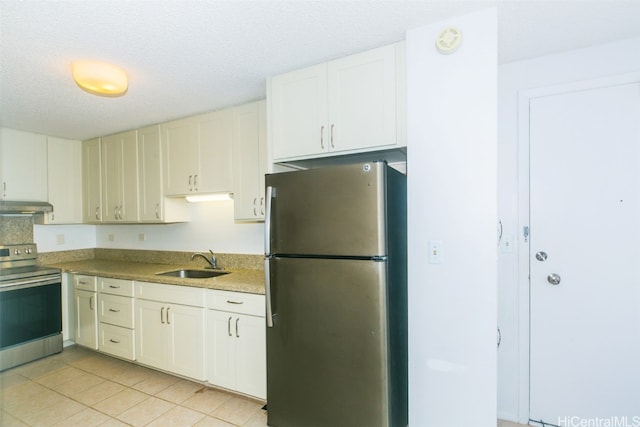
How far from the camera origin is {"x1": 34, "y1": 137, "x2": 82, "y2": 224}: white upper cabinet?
3.51m

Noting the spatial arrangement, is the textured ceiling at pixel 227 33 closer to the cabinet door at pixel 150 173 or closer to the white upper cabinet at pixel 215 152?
the white upper cabinet at pixel 215 152

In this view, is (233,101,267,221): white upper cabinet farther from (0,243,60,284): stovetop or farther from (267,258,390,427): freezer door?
(0,243,60,284): stovetop

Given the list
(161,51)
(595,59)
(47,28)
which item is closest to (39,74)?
(47,28)

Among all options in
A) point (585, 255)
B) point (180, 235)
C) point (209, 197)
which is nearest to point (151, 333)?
point (180, 235)

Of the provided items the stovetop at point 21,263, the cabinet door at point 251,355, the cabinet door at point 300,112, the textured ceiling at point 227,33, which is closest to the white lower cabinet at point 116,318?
the stovetop at point 21,263

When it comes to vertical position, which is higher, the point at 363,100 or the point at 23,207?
the point at 363,100

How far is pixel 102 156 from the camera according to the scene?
3.58 meters

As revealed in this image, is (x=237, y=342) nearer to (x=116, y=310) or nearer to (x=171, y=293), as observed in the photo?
(x=171, y=293)

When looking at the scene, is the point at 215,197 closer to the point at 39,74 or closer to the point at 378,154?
the point at 39,74

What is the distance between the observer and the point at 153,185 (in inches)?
125

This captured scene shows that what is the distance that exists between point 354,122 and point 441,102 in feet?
1.65

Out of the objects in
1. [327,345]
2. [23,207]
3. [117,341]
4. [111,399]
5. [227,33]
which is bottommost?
[111,399]

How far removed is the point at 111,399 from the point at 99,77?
234cm

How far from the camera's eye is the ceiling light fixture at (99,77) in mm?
1758
